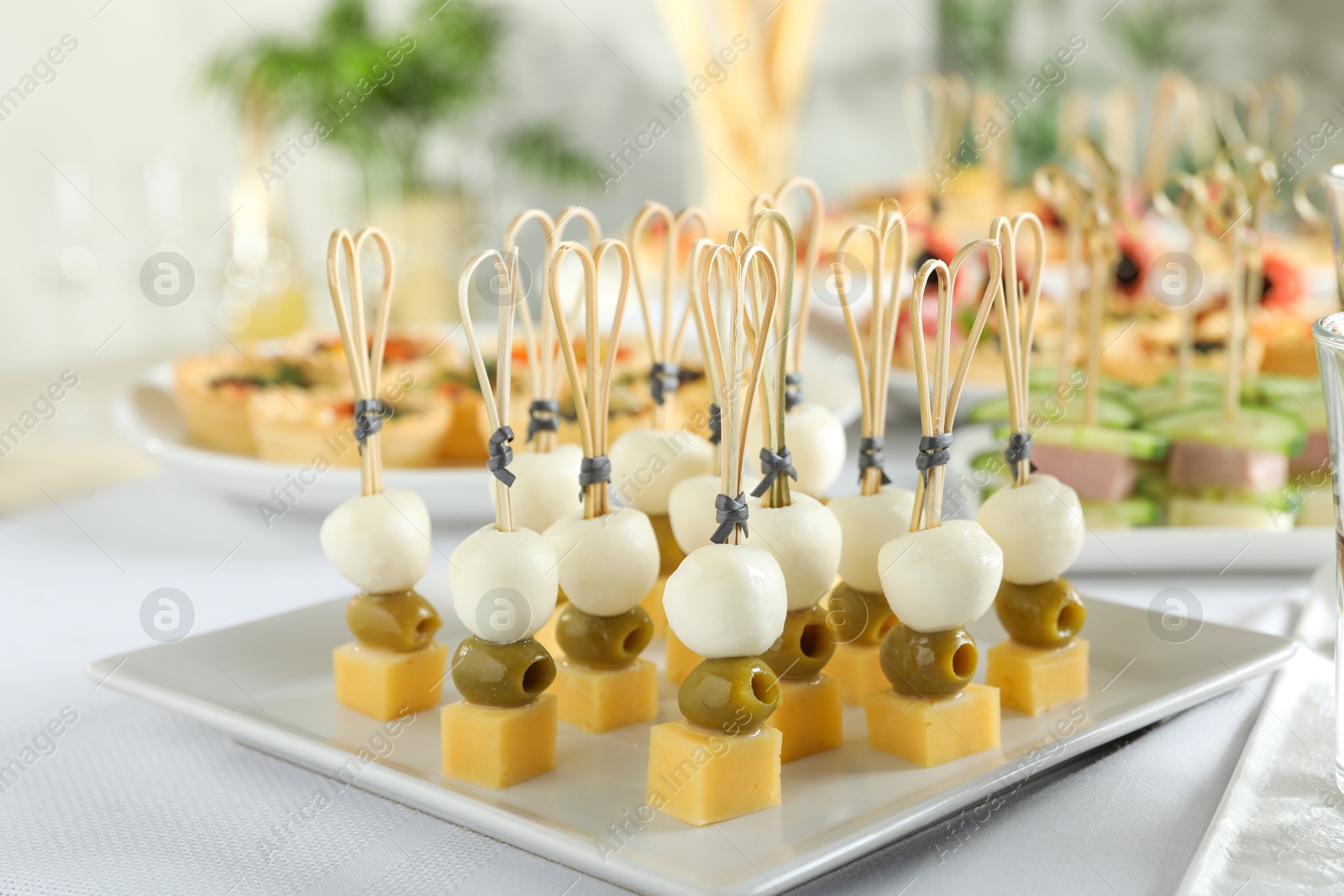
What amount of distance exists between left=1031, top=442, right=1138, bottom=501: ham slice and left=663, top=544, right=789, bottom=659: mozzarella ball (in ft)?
1.49

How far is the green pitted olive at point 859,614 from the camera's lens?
74cm

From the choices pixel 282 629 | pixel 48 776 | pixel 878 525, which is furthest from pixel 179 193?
pixel 878 525

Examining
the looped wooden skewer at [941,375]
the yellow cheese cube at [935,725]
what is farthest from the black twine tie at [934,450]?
the yellow cheese cube at [935,725]

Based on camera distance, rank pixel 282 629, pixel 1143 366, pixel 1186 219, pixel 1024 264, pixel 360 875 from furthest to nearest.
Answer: pixel 1024 264, pixel 1143 366, pixel 1186 219, pixel 282 629, pixel 360 875

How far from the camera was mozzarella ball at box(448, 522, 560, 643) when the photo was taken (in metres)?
0.63

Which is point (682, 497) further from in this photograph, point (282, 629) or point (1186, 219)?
point (1186, 219)

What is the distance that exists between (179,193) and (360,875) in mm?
1339

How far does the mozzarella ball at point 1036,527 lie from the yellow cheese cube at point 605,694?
0.20 m

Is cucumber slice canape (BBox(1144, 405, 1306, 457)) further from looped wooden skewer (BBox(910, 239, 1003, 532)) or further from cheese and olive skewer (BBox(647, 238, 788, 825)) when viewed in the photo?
cheese and olive skewer (BBox(647, 238, 788, 825))

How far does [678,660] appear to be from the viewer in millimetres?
780

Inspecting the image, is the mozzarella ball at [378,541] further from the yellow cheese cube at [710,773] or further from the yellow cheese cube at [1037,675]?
the yellow cheese cube at [1037,675]

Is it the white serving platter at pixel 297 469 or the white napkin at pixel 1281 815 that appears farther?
the white serving platter at pixel 297 469

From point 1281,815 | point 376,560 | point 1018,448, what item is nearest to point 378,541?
point 376,560

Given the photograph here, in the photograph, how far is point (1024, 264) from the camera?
1.65 m
